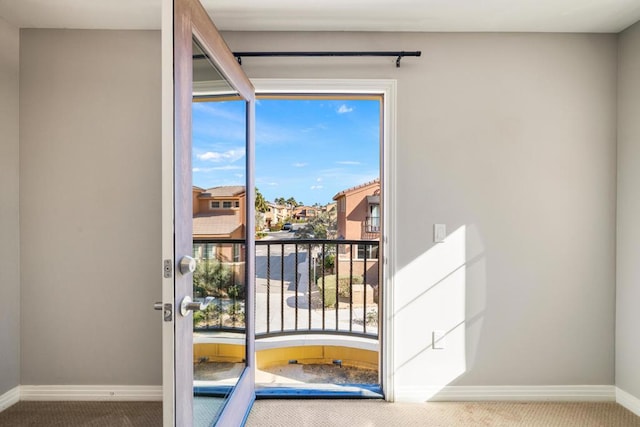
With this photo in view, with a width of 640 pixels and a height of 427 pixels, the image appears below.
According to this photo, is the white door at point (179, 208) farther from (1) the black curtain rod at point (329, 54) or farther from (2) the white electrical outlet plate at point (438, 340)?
(2) the white electrical outlet plate at point (438, 340)

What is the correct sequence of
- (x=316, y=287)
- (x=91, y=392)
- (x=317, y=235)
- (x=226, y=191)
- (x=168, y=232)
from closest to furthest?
(x=168, y=232) → (x=226, y=191) → (x=91, y=392) → (x=317, y=235) → (x=316, y=287)

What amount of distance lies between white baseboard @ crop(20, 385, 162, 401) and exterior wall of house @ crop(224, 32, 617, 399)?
1.64 m

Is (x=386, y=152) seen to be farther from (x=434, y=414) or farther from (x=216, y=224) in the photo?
(x=434, y=414)

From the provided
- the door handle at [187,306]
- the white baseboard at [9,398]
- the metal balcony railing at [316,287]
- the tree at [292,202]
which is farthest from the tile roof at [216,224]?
the white baseboard at [9,398]

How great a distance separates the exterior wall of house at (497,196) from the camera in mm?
2041

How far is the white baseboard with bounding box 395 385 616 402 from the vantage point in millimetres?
2041

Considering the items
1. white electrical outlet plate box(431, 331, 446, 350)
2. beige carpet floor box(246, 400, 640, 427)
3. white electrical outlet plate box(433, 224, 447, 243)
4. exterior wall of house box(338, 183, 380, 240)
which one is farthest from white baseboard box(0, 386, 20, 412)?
white electrical outlet plate box(433, 224, 447, 243)

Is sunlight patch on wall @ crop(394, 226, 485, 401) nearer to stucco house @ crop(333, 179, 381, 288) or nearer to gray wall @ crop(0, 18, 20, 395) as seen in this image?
stucco house @ crop(333, 179, 381, 288)

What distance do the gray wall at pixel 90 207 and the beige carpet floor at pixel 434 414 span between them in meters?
0.87

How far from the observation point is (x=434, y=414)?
1.92 m

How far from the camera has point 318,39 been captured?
2.03 m

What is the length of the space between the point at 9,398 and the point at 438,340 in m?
2.75

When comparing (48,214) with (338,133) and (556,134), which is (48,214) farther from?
(556,134)

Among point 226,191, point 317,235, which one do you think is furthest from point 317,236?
point 226,191
